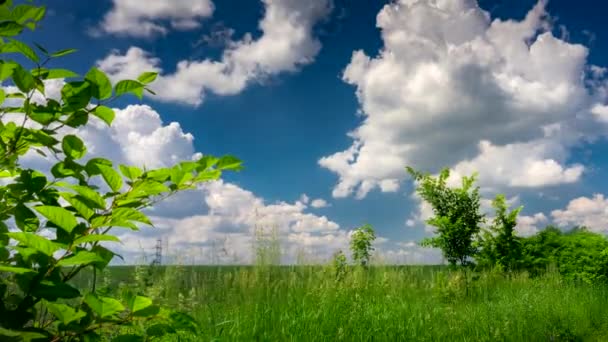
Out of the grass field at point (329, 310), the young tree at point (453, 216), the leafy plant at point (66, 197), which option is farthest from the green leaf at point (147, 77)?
the young tree at point (453, 216)

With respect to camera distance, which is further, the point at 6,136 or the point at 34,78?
the point at 6,136

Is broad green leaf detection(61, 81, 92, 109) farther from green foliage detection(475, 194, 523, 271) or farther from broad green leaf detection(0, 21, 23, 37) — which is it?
green foliage detection(475, 194, 523, 271)

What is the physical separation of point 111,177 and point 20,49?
0.57m

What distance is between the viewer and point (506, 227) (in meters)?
18.0

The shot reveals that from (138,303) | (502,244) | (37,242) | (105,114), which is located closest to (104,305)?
(138,303)

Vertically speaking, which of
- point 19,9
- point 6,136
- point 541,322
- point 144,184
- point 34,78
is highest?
point 19,9

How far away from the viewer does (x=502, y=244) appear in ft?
59.7

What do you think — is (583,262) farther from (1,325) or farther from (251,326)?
(1,325)

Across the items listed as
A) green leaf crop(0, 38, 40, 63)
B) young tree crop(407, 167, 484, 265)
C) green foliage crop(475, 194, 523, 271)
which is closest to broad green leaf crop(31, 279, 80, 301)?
green leaf crop(0, 38, 40, 63)

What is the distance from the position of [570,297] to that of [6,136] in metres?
12.3

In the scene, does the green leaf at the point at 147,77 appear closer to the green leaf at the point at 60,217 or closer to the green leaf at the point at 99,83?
the green leaf at the point at 99,83

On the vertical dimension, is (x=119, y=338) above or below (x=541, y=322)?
above

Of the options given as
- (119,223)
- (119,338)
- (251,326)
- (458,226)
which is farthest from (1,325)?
(458,226)

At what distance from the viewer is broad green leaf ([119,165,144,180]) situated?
1.83 m
